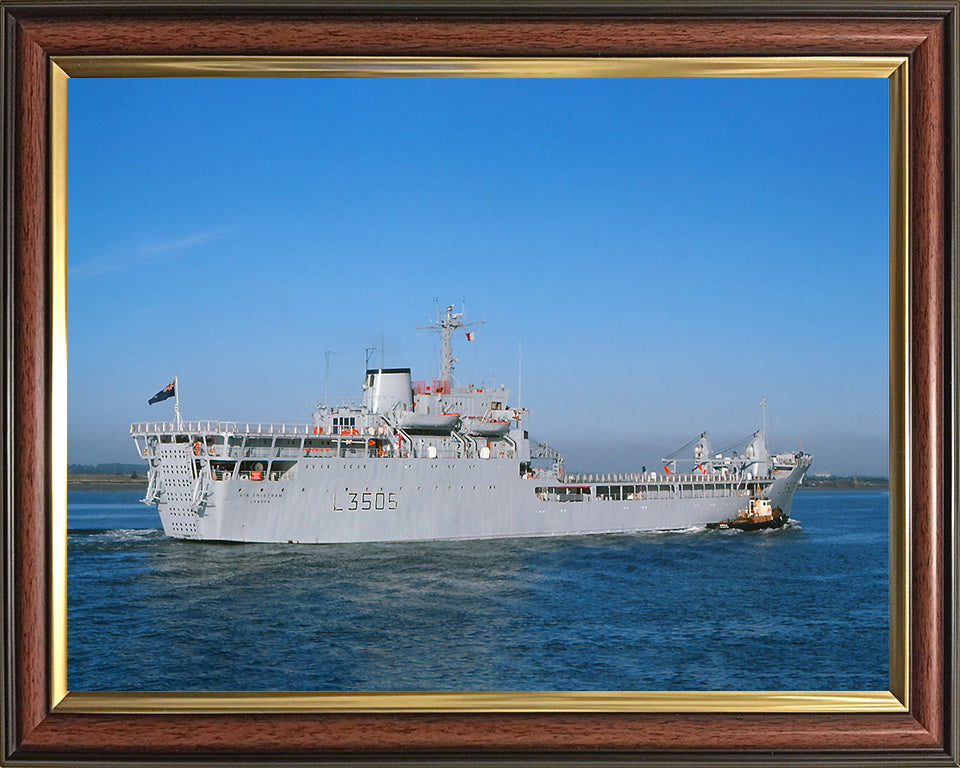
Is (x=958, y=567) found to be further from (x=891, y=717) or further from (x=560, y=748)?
(x=560, y=748)

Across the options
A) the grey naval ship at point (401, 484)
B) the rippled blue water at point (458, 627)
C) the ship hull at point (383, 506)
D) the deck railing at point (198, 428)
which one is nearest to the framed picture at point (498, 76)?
the rippled blue water at point (458, 627)

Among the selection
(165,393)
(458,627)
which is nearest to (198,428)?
(165,393)

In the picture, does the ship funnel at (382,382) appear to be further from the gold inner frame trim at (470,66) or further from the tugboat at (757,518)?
the tugboat at (757,518)

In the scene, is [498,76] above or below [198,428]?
above

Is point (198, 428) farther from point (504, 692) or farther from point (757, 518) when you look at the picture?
point (757, 518)

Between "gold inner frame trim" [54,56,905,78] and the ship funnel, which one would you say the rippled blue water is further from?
"gold inner frame trim" [54,56,905,78]
